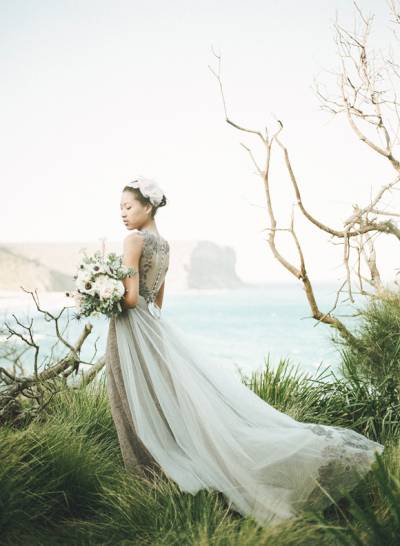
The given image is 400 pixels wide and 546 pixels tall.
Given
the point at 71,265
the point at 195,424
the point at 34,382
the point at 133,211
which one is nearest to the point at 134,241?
the point at 133,211

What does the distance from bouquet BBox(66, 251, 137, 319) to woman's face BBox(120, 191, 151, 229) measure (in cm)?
36

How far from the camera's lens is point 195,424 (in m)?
3.27

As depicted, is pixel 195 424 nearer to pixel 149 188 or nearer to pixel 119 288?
pixel 119 288

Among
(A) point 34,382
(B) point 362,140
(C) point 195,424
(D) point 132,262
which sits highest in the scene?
(B) point 362,140

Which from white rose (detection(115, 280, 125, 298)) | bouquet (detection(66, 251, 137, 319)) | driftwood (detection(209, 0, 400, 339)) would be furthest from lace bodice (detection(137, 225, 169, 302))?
driftwood (detection(209, 0, 400, 339))

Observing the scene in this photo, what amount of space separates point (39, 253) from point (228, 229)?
34.2 metres

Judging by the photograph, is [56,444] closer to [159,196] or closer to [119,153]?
[159,196]

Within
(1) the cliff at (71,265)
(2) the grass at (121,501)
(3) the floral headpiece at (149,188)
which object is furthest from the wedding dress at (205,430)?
(1) the cliff at (71,265)

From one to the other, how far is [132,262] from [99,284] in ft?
0.96

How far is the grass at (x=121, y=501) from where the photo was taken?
7.54 ft

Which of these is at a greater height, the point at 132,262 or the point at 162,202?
the point at 162,202

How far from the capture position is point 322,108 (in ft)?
18.8

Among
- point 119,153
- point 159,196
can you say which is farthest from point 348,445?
point 119,153

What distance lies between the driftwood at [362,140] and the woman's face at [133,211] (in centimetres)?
158
